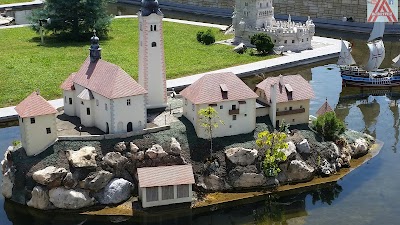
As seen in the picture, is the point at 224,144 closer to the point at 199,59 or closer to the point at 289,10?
the point at 199,59

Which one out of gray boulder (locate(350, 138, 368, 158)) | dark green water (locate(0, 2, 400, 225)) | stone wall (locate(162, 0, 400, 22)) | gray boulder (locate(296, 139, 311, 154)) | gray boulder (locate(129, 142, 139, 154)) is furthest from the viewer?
stone wall (locate(162, 0, 400, 22))

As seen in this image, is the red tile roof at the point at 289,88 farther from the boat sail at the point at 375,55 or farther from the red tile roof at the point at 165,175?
the boat sail at the point at 375,55

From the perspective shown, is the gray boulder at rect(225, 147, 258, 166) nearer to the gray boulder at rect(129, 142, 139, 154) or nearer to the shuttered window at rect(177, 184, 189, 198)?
the shuttered window at rect(177, 184, 189, 198)

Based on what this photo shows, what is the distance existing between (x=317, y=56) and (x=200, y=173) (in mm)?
40730

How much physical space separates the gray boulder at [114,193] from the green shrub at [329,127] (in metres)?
15.8

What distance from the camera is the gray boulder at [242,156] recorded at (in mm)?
42500

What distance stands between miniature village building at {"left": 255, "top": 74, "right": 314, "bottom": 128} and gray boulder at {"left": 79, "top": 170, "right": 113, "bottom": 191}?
45.3 feet

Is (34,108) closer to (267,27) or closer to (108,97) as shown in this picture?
(108,97)

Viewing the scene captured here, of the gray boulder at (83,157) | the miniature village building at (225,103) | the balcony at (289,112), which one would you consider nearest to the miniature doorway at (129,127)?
the gray boulder at (83,157)

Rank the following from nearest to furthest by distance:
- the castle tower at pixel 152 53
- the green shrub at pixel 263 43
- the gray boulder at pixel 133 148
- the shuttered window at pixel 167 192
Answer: the shuttered window at pixel 167 192 → the gray boulder at pixel 133 148 → the castle tower at pixel 152 53 → the green shrub at pixel 263 43

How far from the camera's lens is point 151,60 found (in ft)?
155

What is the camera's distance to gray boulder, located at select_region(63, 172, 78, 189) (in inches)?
1543

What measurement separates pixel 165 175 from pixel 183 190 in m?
1.53

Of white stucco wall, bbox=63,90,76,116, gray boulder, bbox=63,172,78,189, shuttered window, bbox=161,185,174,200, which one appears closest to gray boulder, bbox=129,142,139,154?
shuttered window, bbox=161,185,174,200
